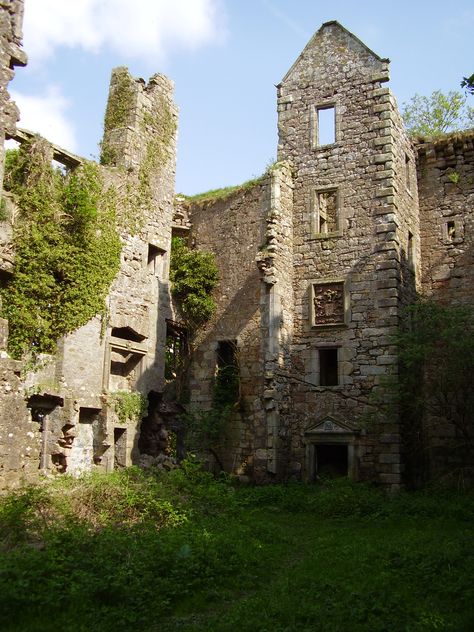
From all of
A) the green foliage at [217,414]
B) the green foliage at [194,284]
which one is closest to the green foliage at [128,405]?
the green foliage at [217,414]

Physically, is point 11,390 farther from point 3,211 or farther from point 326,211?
point 326,211

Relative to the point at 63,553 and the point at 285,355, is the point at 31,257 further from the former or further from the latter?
the point at 63,553

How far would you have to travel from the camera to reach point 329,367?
61.1 feet

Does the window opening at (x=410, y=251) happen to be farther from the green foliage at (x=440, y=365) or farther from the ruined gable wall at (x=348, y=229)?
the green foliage at (x=440, y=365)

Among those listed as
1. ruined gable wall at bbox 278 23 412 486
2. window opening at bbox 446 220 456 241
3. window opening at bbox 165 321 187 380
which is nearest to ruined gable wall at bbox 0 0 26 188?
window opening at bbox 165 321 187 380

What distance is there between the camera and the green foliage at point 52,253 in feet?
48.8

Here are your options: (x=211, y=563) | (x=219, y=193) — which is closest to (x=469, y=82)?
(x=211, y=563)

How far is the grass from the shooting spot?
6828mm

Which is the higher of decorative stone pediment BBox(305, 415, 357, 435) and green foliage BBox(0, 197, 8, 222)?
green foliage BBox(0, 197, 8, 222)

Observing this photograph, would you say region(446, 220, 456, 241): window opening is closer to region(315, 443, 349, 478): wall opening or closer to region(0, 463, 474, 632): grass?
region(315, 443, 349, 478): wall opening

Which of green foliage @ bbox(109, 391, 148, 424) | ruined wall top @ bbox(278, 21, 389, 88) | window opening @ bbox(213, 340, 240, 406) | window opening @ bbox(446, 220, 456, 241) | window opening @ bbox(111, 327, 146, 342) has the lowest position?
green foliage @ bbox(109, 391, 148, 424)

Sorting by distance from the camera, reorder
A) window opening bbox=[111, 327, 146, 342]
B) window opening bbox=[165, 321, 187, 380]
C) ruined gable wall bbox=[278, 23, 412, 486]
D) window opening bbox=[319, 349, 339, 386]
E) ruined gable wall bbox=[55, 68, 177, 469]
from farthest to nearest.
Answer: window opening bbox=[165, 321, 187, 380], window opening bbox=[319, 349, 339, 386], window opening bbox=[111, 327, 146, 342], ruined gable wall bbox=[278, 23, 412, 486], ruined gable wall bbox=[55, 68, 177, 469]

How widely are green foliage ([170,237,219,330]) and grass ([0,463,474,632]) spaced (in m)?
7.06

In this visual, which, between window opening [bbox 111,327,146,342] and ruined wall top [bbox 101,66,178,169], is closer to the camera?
window opening [bbox 111,327,146,342]
